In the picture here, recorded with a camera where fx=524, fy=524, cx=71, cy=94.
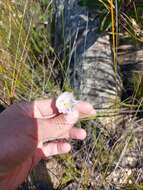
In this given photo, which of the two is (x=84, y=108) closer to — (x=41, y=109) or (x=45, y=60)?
(x=41, y=109)

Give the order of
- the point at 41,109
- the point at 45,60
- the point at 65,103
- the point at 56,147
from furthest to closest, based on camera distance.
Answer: the point at 45,60, the point at 56,147, the point at 41,109, the point at 65,103

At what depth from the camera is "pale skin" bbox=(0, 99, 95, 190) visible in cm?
182

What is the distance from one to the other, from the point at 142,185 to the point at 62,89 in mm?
578

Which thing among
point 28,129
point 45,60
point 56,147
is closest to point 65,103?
point 28,129

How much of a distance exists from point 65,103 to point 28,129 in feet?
0.53

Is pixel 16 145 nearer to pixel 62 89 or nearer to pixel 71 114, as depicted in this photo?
Answer: pixel 71 114

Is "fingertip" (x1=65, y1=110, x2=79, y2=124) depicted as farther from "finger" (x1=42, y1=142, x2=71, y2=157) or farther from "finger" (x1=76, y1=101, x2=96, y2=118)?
"finger" (x1=42, y1=142, x2=71, y2=157)

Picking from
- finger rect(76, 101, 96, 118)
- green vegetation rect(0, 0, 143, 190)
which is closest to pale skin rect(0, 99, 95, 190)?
finger rect(76, 101, 96, 118)

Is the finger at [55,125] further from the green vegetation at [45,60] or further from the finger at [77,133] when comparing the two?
the green vegetation at [45,60]

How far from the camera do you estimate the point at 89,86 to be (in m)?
2.45

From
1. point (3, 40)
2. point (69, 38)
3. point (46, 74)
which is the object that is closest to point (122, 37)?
point (69, 38)

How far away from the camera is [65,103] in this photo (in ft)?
5.98

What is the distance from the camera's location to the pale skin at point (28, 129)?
182 centimetres

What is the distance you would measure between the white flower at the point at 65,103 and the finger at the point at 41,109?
55 mm
